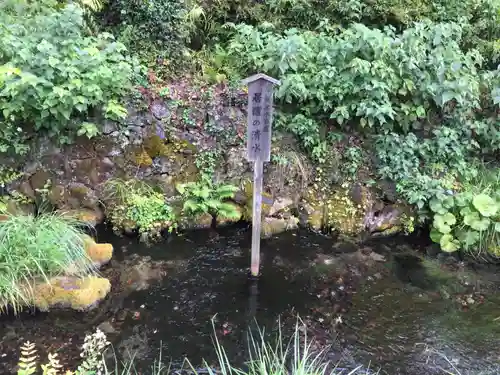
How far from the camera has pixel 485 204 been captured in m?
7.23

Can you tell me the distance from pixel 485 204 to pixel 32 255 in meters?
6.68

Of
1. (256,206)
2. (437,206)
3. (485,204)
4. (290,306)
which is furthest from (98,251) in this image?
(485,204)

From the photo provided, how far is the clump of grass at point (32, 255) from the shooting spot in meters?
5.22

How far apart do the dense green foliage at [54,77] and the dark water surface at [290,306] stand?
6.33 ft

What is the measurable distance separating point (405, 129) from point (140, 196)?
472cm

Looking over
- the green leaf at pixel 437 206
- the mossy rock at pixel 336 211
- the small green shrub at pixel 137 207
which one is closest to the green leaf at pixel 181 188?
the small green shrub at pixel 137 207

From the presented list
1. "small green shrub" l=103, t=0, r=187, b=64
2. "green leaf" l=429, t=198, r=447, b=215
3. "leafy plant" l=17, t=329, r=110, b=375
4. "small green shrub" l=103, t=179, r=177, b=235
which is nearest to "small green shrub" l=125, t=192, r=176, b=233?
"small green shrub" l=103, t=179, r=177, b=235

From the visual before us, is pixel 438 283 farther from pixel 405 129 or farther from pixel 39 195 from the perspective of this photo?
pixel 39 195

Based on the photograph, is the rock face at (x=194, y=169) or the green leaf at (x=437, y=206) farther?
the green leaf at (x=437, y=206)

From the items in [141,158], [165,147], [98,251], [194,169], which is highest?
[165,147]

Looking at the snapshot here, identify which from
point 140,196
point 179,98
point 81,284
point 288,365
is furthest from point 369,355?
point 179,98

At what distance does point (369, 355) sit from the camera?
197 inches

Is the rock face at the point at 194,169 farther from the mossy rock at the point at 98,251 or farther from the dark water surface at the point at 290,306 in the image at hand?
the mossy rock at the point at 98,251

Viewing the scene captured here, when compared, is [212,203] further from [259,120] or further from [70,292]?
[70,292]
